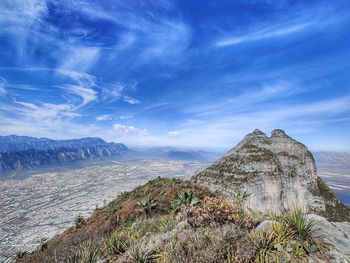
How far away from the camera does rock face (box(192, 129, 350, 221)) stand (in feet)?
115

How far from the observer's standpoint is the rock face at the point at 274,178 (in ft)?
115

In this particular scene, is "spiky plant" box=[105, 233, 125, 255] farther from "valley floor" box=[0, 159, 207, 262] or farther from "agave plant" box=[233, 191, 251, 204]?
"valley floor" box=[0, 159, 207, 262]

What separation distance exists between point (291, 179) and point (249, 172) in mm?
7244

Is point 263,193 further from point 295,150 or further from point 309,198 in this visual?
point 295,150

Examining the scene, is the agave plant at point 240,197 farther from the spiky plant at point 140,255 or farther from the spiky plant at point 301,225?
the spiky plant at point 140,255

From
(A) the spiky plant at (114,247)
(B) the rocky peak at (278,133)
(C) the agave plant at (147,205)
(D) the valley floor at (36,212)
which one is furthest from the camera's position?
(D) the valley floor at (36,212)

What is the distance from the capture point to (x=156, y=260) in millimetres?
6707

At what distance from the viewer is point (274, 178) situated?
37062 mm

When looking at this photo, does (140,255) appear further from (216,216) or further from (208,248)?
(216,216)

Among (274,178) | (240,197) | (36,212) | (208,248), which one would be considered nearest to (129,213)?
(240,197)

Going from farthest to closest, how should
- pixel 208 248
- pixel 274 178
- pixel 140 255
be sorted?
pixel 274 178 < pixel 140 255 < pixel 208 248

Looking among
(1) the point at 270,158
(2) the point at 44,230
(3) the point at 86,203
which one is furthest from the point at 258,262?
(3) the point at 86,203

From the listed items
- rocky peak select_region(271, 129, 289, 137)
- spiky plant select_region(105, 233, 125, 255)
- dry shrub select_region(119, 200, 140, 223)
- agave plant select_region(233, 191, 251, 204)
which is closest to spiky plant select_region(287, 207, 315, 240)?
spiky plant select_region(105, 233, 125, 255)

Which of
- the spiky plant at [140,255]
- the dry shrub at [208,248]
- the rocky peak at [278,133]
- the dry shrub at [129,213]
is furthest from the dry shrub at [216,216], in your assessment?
the rocky peak at [278,133]
